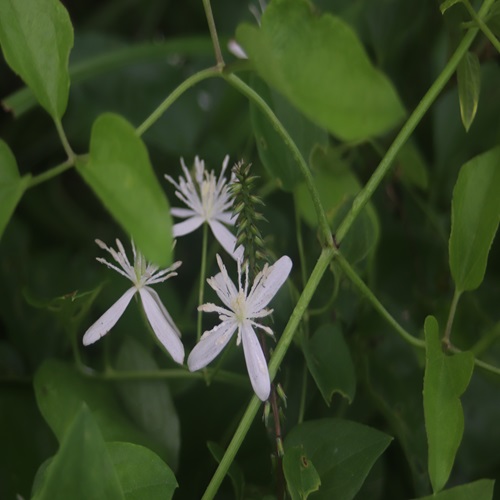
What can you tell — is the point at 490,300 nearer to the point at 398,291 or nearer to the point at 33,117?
the point at 398,291

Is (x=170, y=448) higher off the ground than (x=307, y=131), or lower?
lower

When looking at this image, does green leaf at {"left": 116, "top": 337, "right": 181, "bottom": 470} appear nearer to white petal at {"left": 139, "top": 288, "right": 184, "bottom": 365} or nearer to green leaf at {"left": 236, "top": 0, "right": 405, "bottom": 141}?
white petal at {"left": 139, "top": 288, "right": 184, "bottom": 365}

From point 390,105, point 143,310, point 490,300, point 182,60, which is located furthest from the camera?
point 182,60

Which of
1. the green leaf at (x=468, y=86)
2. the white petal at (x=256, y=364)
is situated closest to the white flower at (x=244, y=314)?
the white petal at (x=256, y=364)

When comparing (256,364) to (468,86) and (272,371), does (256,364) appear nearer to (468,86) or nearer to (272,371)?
(272,371)

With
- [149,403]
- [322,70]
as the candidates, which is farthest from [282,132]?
[149,403]

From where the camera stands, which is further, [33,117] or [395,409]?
[33,117]

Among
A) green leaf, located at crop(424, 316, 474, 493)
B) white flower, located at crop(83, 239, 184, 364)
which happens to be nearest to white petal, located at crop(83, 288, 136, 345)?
white flower, located at crop(83, 239, 184, 364)

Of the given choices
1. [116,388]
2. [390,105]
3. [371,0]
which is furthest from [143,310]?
[371,0]
